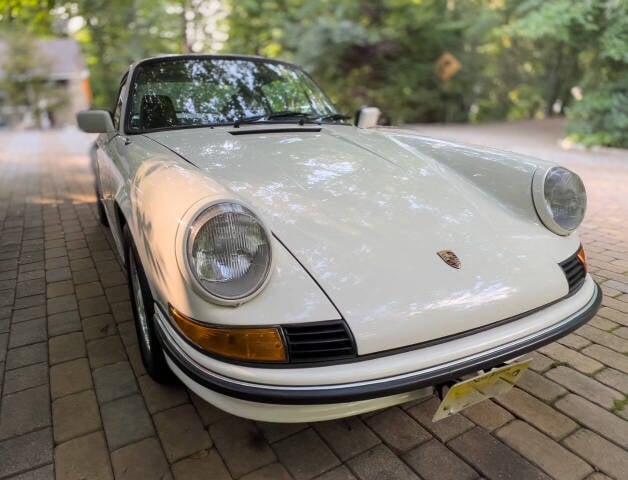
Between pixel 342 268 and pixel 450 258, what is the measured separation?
403 mm

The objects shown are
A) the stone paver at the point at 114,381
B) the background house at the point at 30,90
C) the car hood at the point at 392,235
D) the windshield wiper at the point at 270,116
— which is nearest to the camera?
the car hood at the point at 392,235

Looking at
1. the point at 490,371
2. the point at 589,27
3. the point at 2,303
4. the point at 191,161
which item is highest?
the point at 589,27

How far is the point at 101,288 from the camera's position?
3064 mm

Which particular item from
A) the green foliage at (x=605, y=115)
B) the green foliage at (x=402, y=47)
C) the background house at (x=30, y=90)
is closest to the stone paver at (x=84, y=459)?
the green foliage at (x=605, y=115)

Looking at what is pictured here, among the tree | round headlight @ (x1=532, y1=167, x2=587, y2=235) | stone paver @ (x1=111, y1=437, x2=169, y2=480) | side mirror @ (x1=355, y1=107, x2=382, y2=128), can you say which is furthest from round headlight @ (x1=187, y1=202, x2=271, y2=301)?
the tree

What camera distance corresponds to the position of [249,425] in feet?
5.84

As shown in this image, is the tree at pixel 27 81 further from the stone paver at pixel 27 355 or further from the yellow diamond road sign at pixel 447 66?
the stone paver at pixel 27 355

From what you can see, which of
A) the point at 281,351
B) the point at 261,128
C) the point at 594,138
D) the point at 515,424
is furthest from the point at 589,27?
the point at 281,351

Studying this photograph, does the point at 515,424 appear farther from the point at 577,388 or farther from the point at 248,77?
the point at 248,77

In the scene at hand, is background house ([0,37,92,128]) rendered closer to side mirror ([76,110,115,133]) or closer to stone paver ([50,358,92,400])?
side mirror ([76,110,115,133])

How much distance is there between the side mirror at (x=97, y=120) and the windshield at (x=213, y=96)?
0.36 meters

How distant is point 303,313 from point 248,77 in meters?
2.02

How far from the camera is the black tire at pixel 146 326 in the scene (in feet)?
5.84

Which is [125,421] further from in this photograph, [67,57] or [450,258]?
[67,57]
